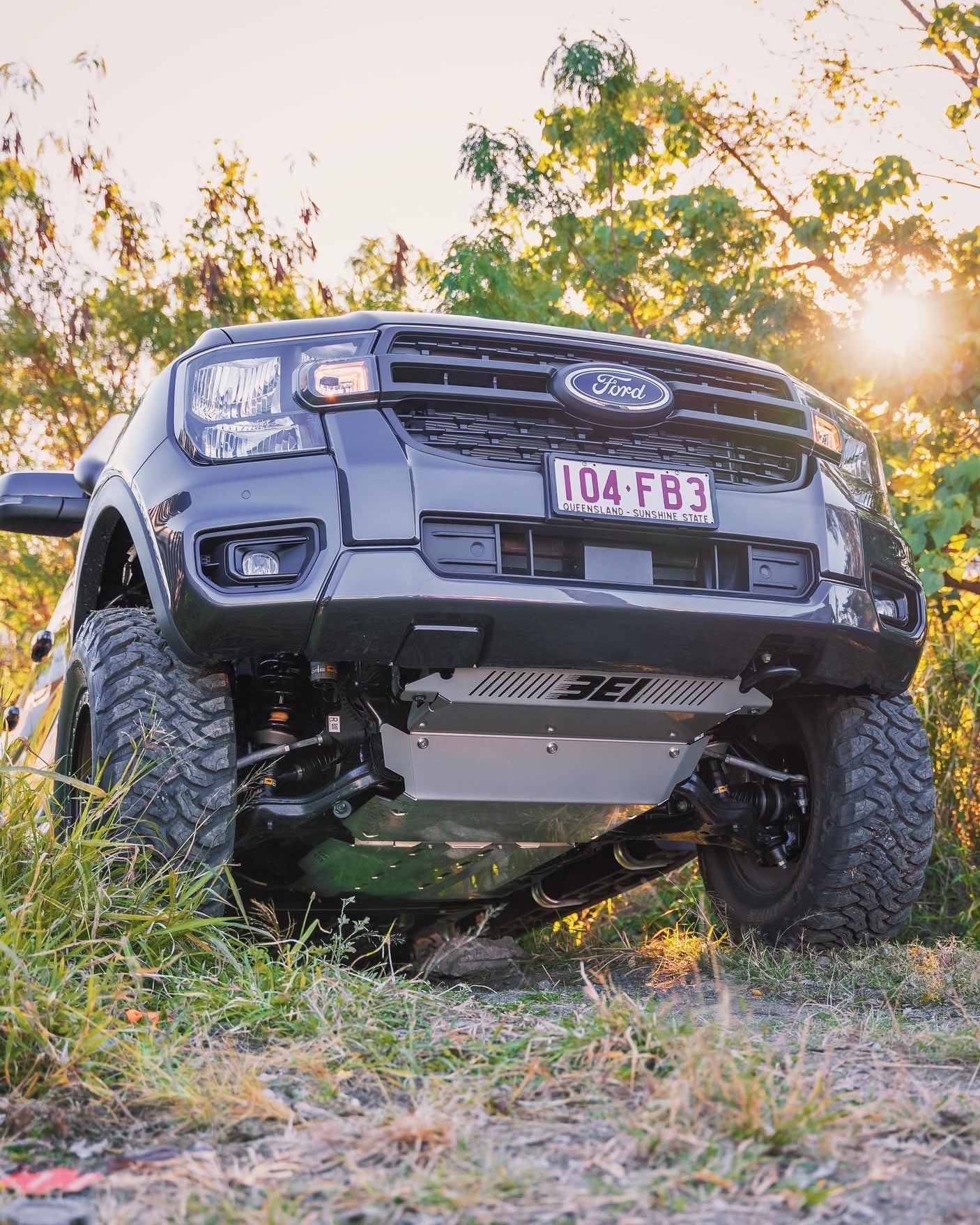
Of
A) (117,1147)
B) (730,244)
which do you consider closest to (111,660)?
(117,1147)

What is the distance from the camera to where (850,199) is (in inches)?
293

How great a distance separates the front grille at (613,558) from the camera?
2.70 metres

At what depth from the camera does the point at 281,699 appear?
10.4 ft

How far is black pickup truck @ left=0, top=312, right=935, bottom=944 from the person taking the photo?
2662 mm

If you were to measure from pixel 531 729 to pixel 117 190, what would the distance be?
7838mm

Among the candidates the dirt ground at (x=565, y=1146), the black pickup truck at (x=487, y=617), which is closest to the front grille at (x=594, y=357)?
the black pickup truck at (x=487, y=617)

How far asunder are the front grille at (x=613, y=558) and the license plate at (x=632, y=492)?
4 centimetres

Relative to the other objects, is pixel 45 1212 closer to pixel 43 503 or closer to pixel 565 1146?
pixel 565 1146

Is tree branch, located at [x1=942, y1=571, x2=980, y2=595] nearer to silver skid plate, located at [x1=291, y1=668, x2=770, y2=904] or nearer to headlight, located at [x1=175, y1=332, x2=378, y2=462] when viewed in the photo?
Result: silver skid plate, located at [x1=291, y1=668, x2=770, y2=904]

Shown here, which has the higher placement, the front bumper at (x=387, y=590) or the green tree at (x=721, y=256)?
the green tree at (x=721, y=256)

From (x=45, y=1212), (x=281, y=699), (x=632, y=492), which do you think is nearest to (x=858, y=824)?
(x=632, y=492)

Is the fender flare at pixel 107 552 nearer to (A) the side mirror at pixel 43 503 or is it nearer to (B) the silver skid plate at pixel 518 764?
(A) the side mirror at pixel 43 503

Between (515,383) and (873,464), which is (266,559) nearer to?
(515,383)

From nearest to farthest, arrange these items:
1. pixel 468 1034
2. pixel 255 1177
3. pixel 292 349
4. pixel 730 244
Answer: pixel 255 1177 → pixel 468 1034 → pixel 292 349 → pixel 730 244
